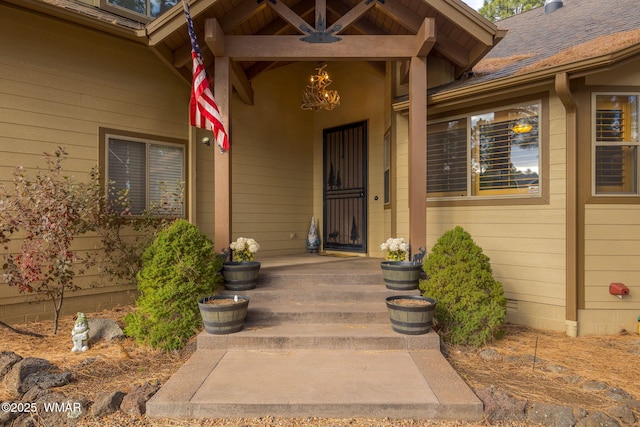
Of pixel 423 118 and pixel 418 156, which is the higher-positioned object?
pixel 423 118

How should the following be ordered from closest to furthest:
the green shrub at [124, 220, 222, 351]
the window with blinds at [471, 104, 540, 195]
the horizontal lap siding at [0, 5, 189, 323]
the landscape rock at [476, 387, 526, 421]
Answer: the landscape rock at [476, 387, 526, 421] → the green shrub at [124, 220, 222, 351] → the horizontal lap siding at [0, 5, 189, 323] → the window with blinds at [471, 104, 540, 195]

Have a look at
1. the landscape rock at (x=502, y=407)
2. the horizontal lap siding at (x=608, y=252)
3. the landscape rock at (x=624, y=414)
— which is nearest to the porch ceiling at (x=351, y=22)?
the horizontal lap siding at (x=608, y=252)

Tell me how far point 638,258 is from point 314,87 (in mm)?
4841

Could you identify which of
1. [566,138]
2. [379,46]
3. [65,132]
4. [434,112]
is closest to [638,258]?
[566,138]

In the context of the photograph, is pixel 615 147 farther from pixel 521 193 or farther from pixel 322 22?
pixel 322 22

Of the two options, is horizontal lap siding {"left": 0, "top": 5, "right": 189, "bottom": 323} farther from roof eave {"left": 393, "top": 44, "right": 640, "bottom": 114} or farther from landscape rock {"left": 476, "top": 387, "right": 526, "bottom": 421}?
landscape rock {"left": 476, "top": 387, "right": 526, "bottom": 421}

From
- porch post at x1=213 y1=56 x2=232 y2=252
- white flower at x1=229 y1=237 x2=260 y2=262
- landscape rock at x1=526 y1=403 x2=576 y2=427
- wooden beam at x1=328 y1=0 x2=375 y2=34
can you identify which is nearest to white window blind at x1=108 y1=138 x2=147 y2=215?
porch post at x1=213 y1=56 x2=232 y2=252

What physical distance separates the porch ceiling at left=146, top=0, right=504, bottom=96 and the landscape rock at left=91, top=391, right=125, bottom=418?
3596 millimetres

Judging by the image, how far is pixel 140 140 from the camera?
5.39 meters

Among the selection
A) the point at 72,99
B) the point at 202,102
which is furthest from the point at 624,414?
the point at 72,99

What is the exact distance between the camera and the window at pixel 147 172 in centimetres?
519

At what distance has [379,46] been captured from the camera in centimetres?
444

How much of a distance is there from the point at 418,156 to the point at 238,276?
251 cm

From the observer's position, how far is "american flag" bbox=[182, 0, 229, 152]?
3.94 meters
